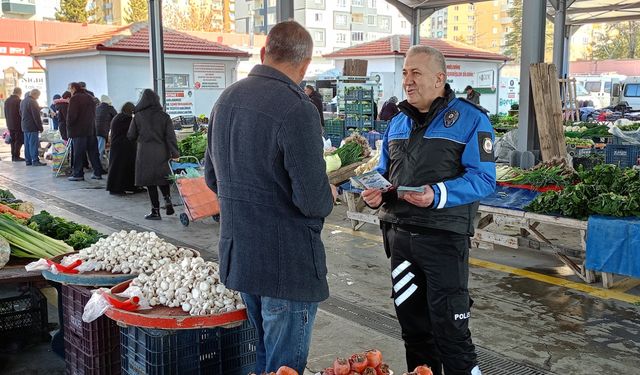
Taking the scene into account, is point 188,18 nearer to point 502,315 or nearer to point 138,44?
point 138,44

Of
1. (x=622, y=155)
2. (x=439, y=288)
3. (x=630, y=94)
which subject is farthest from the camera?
(x=630, y=94)

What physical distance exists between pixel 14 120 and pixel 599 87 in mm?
32994

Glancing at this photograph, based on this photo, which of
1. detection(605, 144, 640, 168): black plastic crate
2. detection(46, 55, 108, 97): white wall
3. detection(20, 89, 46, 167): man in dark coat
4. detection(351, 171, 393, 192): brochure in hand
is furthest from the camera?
detection(46, 55, 108, 97): white wall

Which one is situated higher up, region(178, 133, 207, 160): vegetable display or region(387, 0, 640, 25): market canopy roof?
region(387, 0, 640, 25): market canopy roof

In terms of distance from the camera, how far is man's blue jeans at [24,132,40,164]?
50.9 ft

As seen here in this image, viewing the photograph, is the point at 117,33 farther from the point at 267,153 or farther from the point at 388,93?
the point at 267,153

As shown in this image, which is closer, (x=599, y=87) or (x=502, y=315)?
(x=502, y=315)

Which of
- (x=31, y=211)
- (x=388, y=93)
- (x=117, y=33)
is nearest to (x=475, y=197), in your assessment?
(x=31, y=211)

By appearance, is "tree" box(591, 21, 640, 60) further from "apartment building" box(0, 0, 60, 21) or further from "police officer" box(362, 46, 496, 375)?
"police officer" box(362, 46, 496, 375)

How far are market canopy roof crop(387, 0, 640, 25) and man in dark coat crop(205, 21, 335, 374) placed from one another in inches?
603

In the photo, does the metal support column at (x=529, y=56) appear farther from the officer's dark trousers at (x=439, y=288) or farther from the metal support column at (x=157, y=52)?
the officer's dark trousers at (x=439, y=288)

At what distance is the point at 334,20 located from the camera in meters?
75.6

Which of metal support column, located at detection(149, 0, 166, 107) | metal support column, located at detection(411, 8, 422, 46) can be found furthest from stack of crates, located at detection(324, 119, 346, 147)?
metal support column, located at detection(149, 0, 166, 107)

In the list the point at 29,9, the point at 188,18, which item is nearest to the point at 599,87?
the point at 188,18
